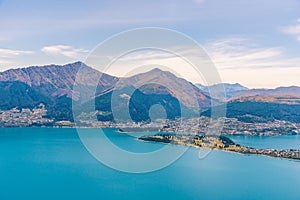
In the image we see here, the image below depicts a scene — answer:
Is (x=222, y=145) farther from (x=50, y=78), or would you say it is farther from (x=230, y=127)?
(x=50, y=78)

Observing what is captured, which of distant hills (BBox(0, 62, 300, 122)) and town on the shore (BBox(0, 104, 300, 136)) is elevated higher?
distant hills (BBox(0, 62, 300, 122))

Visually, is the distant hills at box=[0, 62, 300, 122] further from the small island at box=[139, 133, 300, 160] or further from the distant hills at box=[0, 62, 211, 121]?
the small island at box=[139, 133, 300, 160]

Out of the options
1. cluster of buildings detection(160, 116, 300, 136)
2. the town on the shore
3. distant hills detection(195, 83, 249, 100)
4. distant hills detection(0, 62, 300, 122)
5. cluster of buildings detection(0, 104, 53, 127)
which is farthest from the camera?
cluster of buildings detection(0, 104, 53, 127)

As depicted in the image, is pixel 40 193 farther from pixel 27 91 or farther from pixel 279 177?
pixel 27 91

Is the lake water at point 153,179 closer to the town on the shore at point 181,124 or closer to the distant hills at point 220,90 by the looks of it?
the distant hills at point 220,90

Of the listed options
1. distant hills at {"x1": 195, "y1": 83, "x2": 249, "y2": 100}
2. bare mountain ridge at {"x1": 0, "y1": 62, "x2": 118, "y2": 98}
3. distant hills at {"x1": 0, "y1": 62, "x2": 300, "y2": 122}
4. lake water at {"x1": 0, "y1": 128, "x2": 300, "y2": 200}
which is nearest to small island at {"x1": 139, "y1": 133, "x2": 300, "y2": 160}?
lake water at {"x1": 0, "y1": 128, "x2": 300, "y2": 200}

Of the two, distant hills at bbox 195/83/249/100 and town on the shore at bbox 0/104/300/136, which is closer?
distant hills at bbox 195/83/249/100

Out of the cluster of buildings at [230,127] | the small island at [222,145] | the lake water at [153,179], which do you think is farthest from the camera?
the cluster of buildings at [230,127]

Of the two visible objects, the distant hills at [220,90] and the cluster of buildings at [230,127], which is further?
the cluster of buildings at [230,127]

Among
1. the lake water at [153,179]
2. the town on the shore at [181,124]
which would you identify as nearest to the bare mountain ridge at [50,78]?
the town on the shore at [181,124]
